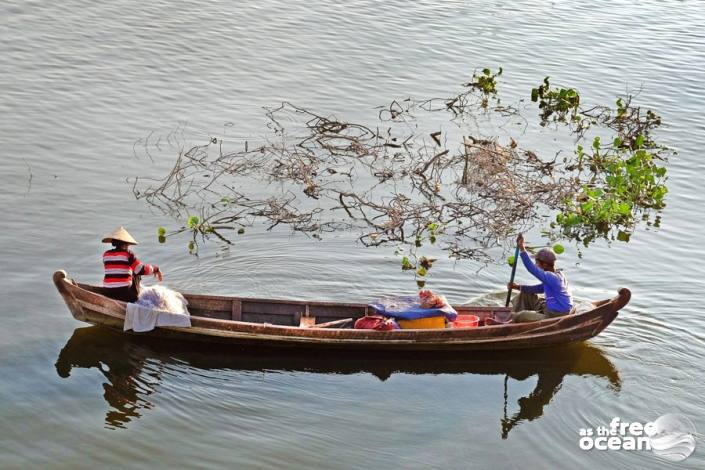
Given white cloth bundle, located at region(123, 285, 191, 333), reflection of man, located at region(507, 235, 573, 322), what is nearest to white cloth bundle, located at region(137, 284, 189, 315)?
white cloth bundle, located at region(123, 285, 191, 333)

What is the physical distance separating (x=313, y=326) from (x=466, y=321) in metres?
1.71

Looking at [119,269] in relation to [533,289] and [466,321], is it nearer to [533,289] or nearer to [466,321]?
[466,321]

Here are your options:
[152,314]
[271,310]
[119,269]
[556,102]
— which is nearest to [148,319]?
[152,314]

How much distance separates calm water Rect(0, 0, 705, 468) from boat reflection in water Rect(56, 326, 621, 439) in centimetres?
3

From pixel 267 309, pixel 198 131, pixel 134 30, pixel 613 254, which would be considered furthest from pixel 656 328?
pixel 134 30

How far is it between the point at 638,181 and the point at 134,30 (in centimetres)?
1076

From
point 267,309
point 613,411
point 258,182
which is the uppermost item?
point 258,182

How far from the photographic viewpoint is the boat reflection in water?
1016 cm

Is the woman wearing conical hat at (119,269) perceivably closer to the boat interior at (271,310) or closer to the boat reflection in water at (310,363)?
the boat reflection in water at (310,363)

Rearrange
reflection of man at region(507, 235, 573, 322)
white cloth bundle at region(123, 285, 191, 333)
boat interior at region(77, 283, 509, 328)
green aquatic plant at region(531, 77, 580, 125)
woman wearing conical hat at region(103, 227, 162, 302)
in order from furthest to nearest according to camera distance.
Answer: green aquatic plant at region(531, 77, 580, 125) < boat interior at region(77, 283, 509, 328) < reflection of man at region(507, 235, 573, 322) < woman wearing conical hat at region(103, 227, 162, 302) < white cloth bundle at region(123, 285, 191, 333)

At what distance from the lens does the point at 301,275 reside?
12.4 meters

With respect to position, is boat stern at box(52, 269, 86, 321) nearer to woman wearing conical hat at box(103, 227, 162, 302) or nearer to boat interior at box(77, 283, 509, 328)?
woman wearing conical hat at box(103, 227, 162, 302)

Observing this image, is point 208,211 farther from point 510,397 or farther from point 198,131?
point 510,397

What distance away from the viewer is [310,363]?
1059 centimetres
